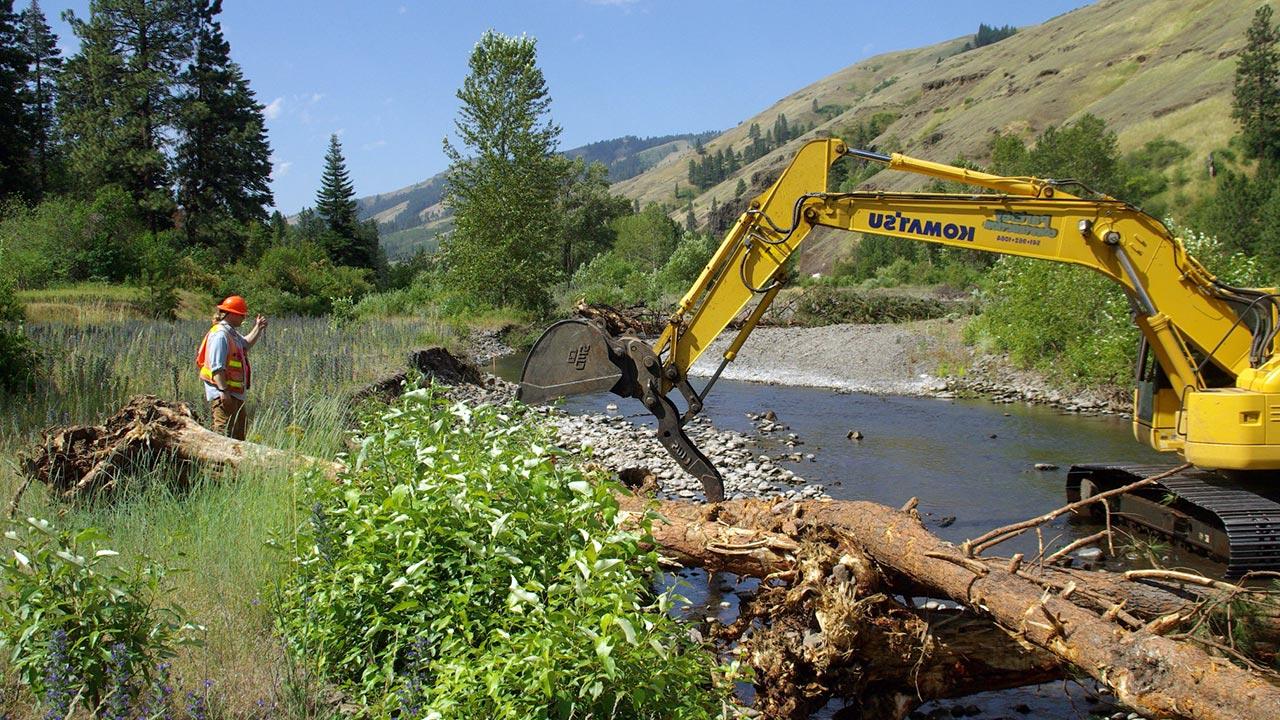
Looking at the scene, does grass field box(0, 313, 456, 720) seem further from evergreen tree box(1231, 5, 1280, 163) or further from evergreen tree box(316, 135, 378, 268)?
evergreen tree box(1231, 5, 1280, 163)

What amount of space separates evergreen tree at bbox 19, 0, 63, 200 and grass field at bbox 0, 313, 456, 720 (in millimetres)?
39898

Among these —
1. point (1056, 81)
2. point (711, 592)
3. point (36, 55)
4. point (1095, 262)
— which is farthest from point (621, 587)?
point (1056, 81)

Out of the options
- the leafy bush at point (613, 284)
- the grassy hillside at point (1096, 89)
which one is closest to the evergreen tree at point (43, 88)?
the leafy bush at point (613, 284)

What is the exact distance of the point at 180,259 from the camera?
110 feet

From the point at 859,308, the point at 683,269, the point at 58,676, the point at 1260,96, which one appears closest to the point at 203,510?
the point at 58,676

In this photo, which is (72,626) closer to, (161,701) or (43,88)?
(161,701)

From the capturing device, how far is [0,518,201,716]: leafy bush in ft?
10.7

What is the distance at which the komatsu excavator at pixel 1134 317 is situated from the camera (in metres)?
7.41

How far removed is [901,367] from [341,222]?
1719 inches

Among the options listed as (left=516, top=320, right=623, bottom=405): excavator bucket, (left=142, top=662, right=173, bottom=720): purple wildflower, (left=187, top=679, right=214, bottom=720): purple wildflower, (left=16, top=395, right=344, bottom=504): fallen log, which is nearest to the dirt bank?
(left=516, top=320, right=623, bottom=405): excavator bucket

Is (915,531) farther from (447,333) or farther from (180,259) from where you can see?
(180,259)

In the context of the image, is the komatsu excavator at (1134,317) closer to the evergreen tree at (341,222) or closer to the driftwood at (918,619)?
the driftwood at (918,619)

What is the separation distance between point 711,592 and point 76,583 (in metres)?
4.95

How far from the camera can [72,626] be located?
3.46 m
